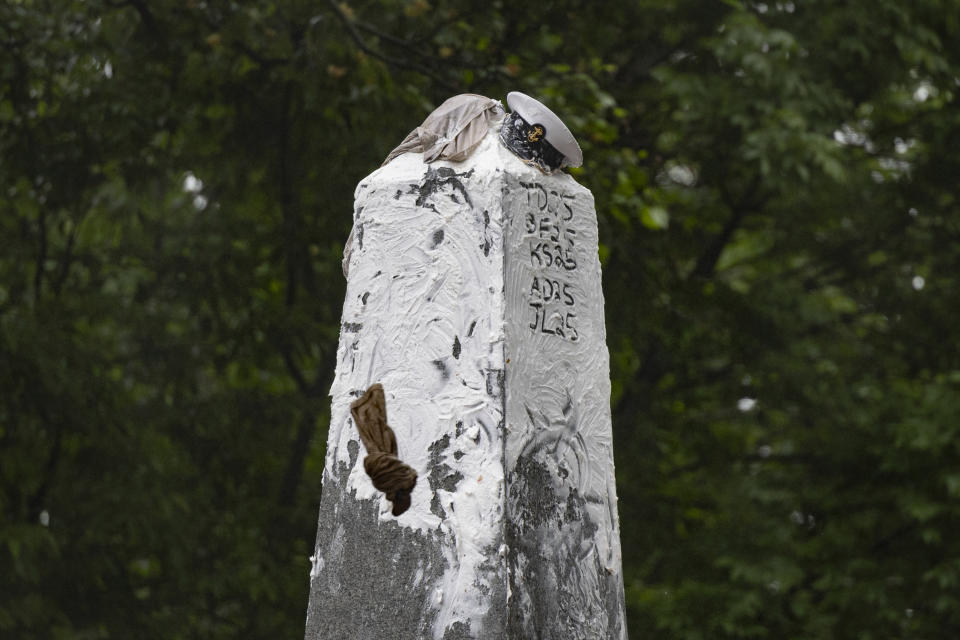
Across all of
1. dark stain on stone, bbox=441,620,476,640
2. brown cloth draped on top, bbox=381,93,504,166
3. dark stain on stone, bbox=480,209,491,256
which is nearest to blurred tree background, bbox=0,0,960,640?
brown cloth draped on top, bbox=381,93,504,166

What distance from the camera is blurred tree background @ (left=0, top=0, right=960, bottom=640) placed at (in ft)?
19.8

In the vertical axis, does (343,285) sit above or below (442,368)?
above

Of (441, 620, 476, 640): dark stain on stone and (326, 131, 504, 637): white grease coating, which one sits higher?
(326, 131, 504, 637): white grease coating

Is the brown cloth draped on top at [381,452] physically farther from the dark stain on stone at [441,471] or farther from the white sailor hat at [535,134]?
the white sailor hat at [535,134]

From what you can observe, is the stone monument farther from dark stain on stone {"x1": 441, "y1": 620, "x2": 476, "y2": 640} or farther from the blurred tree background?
Result: the blurred tree background

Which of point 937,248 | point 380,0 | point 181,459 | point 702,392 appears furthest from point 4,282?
point 937,248

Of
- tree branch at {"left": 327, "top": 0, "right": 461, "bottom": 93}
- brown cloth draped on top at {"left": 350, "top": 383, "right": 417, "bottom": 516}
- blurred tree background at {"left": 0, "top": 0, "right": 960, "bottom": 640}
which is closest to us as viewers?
brown cloth draped on top at {"left": 350, "top": 383, "right": 417, "bottom": 516}

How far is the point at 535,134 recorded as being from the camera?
8.69 ft

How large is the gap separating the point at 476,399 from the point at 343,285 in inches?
172

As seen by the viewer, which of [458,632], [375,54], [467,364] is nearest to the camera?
[458,632]

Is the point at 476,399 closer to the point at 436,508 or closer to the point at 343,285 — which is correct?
the point at 436,508

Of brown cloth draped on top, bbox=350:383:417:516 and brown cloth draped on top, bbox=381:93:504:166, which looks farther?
brown cloth draped on top, bbox=381:93:504:166

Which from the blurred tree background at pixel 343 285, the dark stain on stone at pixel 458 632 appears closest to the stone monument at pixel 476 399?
the dark stain on stone at pixel 458 632

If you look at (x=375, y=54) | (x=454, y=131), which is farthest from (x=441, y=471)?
(x=375, y=54)
